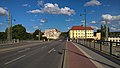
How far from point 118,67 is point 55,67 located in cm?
339

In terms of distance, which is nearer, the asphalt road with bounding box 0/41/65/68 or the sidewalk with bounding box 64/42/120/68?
the sidewalk with bounding box 64/42/120/68

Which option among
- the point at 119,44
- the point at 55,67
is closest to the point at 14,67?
the point at 55,67

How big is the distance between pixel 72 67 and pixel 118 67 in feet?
8.00

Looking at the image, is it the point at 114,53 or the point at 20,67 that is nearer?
the point at 20,67

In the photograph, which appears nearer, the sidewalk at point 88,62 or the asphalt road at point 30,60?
the sidewalk at point 88,62

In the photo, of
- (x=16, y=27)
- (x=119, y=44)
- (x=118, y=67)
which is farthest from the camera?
(x=16, y=27)

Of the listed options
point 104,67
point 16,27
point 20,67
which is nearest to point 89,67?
point 104,67

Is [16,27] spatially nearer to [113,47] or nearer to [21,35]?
[21,35]

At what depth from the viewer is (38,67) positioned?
12.6m

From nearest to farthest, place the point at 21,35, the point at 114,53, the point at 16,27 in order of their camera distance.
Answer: the point at 114,53 < the point at 21,35 < the point at 16,27

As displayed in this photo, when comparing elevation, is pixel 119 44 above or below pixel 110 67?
above

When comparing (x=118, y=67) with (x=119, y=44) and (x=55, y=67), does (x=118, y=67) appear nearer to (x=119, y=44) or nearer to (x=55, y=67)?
(x=55, y=67)

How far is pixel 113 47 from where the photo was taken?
19484mm

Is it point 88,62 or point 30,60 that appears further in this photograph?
point 30,60
